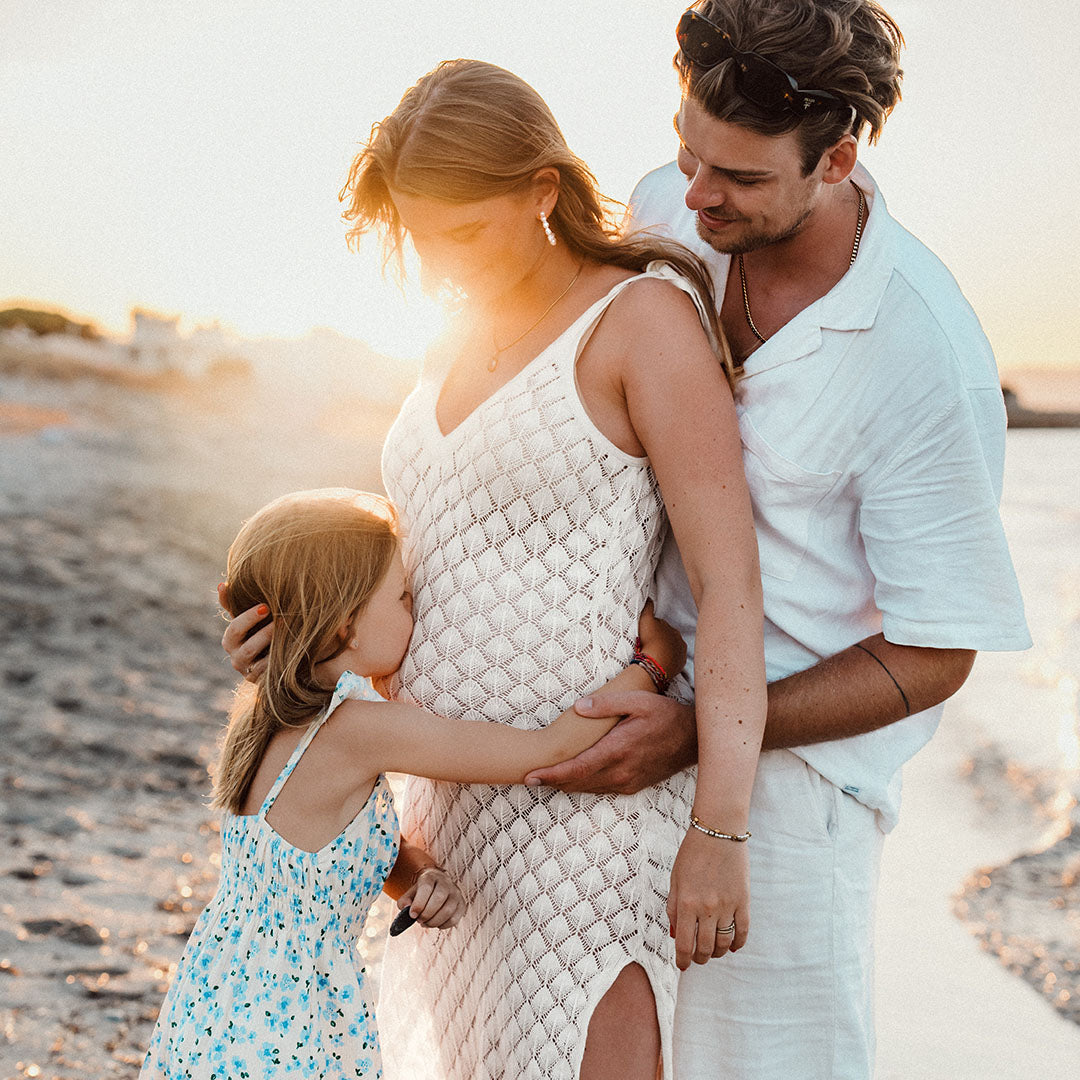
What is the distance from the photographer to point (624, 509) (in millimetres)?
1840

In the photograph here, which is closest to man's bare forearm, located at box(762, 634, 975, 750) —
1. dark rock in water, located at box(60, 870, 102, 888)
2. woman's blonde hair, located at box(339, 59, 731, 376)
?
woman's blonde hair, located at box(339, 59, 731, 376)

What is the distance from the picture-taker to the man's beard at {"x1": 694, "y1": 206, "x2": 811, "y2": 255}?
1904 millimetres

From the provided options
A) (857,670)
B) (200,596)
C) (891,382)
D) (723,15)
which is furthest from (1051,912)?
(200,596)

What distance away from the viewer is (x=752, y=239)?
1.91 meters

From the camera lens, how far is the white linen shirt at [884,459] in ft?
5.91

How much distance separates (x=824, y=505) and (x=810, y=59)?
2.30ft

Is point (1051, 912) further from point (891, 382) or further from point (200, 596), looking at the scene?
point (200, 596)

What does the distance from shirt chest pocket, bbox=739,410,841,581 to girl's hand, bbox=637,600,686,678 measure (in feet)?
0.63

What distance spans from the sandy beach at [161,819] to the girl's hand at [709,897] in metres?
1.85

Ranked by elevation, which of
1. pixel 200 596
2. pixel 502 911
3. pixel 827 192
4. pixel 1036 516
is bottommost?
pixel 1036 516

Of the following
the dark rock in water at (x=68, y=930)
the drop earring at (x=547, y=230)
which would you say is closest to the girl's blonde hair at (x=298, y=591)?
the drop earring at (x=547, y=230)

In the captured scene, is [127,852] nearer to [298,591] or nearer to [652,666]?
[298,591]

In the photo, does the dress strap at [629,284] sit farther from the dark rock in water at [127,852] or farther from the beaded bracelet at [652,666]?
the dark rock in water at [127,852]

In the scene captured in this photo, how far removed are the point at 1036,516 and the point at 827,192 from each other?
2060 cm
